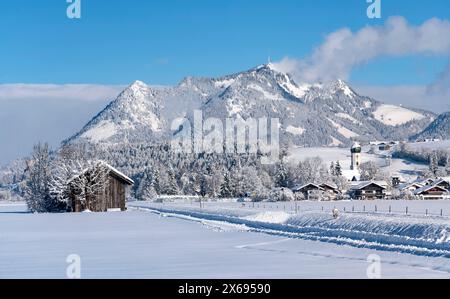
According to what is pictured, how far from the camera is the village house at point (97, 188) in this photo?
6975 centimetres

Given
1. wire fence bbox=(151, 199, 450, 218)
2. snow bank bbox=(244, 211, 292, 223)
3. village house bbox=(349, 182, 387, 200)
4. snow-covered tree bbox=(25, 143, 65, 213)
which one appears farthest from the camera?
village house bbox=(349, 182, 387, 200)

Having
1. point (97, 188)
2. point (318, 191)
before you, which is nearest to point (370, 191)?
point (318, 191)

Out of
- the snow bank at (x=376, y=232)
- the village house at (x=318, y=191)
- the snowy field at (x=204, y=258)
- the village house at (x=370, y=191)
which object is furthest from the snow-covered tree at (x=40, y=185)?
the village house at (x=370, y=191)

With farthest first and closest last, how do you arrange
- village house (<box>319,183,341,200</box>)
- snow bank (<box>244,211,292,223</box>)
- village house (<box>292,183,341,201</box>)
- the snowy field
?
village house (<box>319,183,341,200</box>), village house (<box>292,183,341,201</box>), snow bank (<box>244,211,292,223</box>), the snowy field

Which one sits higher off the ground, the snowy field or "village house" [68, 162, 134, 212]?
"village house" [68, 162, 134, 212]

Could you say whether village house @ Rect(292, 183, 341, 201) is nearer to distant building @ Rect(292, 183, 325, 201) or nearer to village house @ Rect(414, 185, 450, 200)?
distant building @ Rect(292, 183, 325, 201)

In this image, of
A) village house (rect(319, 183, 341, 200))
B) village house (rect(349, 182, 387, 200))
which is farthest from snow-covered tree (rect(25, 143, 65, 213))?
village house (rect(349, 182, 387, 200))

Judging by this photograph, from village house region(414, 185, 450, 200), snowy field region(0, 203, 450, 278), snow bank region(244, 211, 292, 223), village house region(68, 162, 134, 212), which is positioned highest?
village house region(68, 162, 134, 212)

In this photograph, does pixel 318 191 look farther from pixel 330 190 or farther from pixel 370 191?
pixel 370 191

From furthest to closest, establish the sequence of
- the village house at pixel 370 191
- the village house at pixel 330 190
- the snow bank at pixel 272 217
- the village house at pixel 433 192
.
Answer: the village house at pixel 370 191
the village house at pixel 330 190
the village house at pixel 433 192
the snow bank at pixel 272 217

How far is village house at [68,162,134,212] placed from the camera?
69.8 m

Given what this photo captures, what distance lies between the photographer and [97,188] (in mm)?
70250

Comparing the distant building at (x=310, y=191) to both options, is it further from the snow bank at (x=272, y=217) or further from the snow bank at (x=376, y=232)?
the snow bank at (x=376, y=232)

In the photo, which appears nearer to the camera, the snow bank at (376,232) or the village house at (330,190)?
the snow bank at (376,232)
